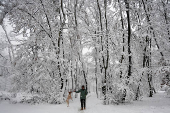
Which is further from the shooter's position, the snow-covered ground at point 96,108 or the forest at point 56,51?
the forest at point 56,51

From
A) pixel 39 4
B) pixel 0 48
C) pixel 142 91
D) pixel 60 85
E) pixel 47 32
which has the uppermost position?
pixel 39 4

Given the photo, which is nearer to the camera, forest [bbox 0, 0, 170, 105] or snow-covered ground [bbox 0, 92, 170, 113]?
snow-covered ground [bbox 0, 92, 170, 113]

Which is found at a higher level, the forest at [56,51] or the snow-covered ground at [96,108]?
the forest at [56,51]

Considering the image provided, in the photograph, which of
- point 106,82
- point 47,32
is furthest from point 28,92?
point 106,82

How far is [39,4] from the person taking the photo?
378 inches

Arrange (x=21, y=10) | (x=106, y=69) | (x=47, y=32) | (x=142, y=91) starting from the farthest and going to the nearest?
(x=142, y=91) < (x=47, y=32) < (x=106, y=69) < (x=21, y=10)

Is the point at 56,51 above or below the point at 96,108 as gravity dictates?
above

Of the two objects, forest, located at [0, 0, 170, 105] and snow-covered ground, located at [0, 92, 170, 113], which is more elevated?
forest, located at [0, 0, 170, 105]

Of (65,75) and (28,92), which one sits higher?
(65,75)

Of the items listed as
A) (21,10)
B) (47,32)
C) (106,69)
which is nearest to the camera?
(21,10)

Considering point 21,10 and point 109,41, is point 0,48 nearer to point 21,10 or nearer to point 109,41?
point 21,10

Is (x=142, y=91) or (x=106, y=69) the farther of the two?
(x=142, y=91)

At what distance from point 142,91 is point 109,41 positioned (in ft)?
22.2

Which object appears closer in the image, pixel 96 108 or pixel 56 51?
pixel 96 108
